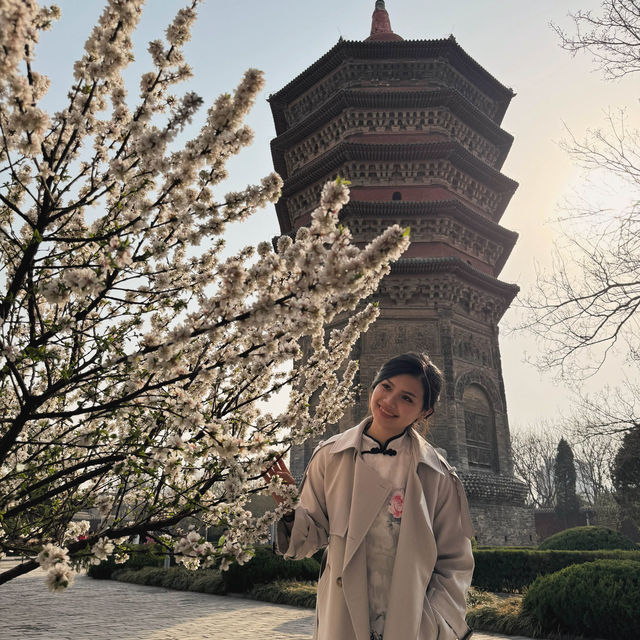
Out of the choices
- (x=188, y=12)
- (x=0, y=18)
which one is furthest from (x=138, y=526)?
(x=188, y=12)

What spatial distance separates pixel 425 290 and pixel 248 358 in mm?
18901

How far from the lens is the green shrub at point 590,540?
636 inches

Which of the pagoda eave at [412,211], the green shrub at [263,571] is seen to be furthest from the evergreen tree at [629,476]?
the green shrub at [263,571]

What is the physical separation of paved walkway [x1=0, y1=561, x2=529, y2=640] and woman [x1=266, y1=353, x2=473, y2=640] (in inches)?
237

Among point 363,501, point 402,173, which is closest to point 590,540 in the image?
point 402,173

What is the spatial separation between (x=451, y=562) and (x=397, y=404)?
2.75 ft

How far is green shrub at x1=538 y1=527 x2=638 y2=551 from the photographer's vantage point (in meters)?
16.2

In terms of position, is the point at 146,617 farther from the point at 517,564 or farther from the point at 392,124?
the point at 392,124

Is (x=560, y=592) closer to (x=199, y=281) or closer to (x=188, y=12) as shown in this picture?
(x=199, y=281)

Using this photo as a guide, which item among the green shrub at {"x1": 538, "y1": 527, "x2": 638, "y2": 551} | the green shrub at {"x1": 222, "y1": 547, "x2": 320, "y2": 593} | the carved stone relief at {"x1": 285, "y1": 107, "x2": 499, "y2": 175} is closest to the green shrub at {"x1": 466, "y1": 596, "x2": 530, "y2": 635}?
the green shrub at {"x1": 222, "y1": 547, "x2": 320, "y2": 593}

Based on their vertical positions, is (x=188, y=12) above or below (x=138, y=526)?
above

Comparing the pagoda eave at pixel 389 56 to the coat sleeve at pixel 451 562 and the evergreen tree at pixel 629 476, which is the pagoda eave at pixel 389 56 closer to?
the evergreen tree at pixel 629 476

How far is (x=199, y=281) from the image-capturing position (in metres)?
3.44

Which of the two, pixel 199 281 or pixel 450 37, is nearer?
pixel 199 281
